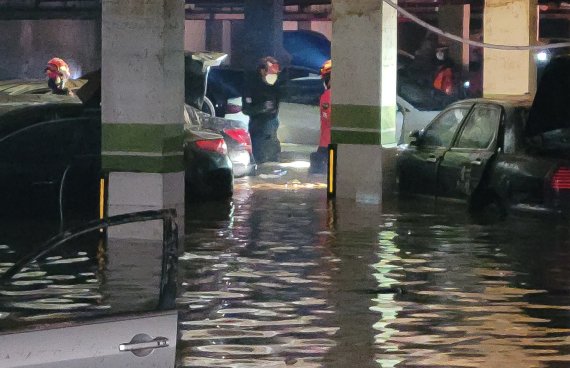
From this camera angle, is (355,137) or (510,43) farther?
(510,43)

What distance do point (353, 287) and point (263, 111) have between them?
14.4 metres

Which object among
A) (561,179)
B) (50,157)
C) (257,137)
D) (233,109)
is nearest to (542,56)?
(257,137)

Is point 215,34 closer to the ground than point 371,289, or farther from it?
farther from it

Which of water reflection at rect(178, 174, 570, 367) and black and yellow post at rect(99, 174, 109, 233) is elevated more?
black and yellow post at rect(99, 174, 109, 233)

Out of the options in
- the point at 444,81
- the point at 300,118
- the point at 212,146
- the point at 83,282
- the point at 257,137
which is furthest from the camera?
the point at 444,81

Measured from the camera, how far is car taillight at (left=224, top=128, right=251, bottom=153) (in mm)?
22766

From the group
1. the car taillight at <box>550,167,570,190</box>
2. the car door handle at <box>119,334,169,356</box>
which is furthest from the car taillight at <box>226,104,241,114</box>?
the car door handle at <box>119,334,169,356</box>

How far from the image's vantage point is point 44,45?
43.8 m

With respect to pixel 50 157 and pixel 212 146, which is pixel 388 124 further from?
pixel 50 157

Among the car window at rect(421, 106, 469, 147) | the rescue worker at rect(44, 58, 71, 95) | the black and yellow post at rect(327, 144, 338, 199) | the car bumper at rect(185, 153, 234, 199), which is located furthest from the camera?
the rescue worker at rect(44, 58, 71, 95)

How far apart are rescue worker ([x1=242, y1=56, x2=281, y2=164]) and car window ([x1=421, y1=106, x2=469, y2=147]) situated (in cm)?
793

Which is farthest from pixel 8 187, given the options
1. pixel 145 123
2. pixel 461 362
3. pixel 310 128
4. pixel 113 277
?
pixel 310 128

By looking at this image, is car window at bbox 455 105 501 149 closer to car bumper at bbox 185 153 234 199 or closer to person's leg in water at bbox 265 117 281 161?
car bumper at bbox 185 153 234 199

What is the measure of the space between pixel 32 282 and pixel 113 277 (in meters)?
0.71
